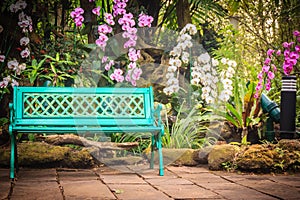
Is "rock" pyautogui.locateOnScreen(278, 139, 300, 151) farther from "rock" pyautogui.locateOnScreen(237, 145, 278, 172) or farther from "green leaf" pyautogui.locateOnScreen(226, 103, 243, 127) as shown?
"green leaf" pyautogui.locateOnScreen(226, 103, 243, 127)

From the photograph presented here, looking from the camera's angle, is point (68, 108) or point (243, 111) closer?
point (68, 108)

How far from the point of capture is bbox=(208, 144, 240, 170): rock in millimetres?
4934

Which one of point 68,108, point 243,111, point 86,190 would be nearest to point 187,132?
point 243,111

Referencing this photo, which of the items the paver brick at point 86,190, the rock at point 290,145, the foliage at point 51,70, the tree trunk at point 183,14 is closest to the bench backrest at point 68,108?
the foliage at point 51,70

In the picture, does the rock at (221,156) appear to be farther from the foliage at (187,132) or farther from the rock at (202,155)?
the foliage at (187,132)

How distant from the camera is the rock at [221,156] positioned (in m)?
4.93

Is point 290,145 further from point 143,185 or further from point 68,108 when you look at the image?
point 68,108

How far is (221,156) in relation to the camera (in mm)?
4945

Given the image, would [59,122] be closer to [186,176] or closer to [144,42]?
[186,176]

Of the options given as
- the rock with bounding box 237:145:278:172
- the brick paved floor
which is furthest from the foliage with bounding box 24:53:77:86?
the rock with bounding box 237:145:278:172

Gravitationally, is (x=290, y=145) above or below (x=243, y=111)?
below

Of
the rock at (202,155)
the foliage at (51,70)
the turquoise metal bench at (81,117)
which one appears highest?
the foliage at (51,70)

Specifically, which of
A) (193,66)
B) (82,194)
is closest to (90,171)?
(82,194)

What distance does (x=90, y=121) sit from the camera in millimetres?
4949
